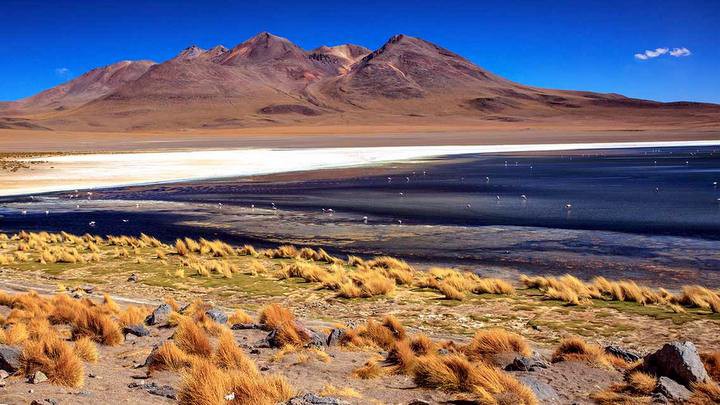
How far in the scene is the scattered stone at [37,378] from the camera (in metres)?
6.92

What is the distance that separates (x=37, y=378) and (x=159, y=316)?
3970 mm

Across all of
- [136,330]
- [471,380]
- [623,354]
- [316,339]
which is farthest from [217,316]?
[623,354]

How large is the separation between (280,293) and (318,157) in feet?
175

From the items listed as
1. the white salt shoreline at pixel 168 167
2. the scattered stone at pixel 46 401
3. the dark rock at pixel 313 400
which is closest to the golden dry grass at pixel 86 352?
the scattered stone at pixel 46 401

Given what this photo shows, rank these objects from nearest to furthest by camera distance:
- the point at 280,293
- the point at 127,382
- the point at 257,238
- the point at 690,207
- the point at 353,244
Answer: the point at 127,382
the point at 280,293
the point at 353,244
the point at 257,238
the point at 690,207

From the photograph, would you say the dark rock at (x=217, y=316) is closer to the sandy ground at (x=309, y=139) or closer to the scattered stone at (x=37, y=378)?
the scattered stone at (x=37, y=378)

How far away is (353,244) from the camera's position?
68.2ft

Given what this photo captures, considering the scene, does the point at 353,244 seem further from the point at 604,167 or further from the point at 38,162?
the point at 38,162

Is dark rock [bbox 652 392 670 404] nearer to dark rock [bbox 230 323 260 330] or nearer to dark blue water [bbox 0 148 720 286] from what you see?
dark rock [bbox 230 323 260 330]

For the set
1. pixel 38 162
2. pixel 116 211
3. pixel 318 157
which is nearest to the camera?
pixel 116 211

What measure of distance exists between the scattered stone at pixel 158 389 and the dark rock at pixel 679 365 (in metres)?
5.38

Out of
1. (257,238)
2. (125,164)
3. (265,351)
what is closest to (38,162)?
(125,164)

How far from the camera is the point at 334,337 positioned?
31.7 ft

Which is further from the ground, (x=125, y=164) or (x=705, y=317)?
(x=125, y=164)
